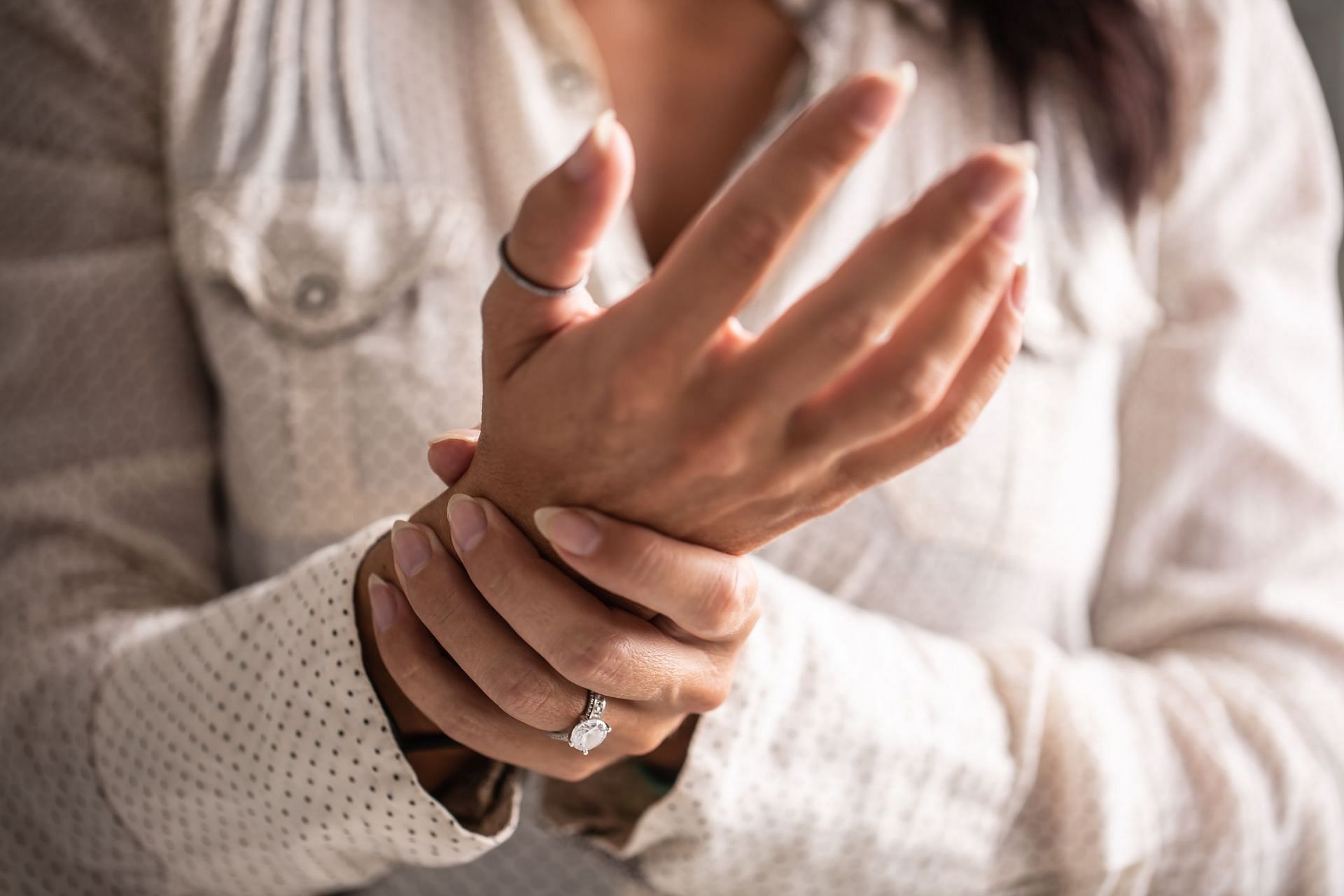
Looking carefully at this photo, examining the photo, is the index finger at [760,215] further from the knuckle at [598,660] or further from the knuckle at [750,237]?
the knuckle at [598,660]

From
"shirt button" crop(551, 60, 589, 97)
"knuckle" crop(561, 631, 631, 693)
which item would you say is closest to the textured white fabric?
"shirt button" crop(551, 60, 589, 97)

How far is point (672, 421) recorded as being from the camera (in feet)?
0.91

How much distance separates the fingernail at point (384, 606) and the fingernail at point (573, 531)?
0.31ft

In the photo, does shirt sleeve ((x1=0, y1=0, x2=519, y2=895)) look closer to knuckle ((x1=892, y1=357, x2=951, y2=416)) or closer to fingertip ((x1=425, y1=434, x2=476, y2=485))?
fingertip ((x1=425, y1=434, x2=476, y2=485))

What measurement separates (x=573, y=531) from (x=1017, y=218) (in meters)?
0.15

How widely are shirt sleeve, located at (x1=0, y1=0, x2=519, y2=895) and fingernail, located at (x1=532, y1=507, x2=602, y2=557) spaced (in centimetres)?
14

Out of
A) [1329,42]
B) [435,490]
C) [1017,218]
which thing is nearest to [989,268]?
[1017,218]

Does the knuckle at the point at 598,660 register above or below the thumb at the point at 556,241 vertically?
below

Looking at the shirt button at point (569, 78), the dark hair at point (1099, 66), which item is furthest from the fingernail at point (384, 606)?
the dark hair at point (1099, 66)

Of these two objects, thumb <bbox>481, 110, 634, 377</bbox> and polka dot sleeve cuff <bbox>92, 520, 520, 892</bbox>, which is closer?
thumb <bbox>481, 110, 634, 377</bbox>

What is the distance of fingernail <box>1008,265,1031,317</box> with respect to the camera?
288 mm

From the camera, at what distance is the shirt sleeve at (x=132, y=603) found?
41cm

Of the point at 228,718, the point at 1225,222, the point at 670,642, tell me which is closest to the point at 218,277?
the point at 228,718

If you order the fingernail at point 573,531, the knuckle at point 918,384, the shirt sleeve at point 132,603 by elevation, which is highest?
the knuckle at point 918,384
